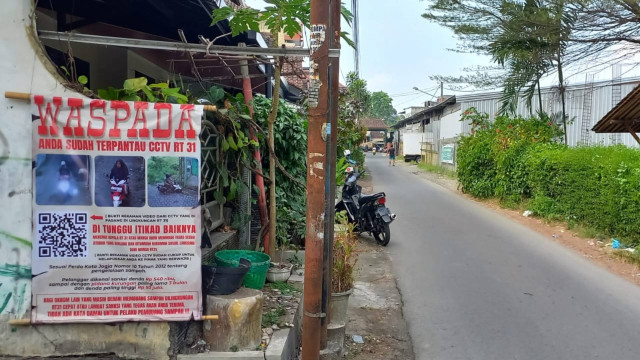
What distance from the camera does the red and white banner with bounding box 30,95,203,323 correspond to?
11.3ft

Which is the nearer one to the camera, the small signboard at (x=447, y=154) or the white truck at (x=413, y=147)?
the small signboard at (x=447, y=154)

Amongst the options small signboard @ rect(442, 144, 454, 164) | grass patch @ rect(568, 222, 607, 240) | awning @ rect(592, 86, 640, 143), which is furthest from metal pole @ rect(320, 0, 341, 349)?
small signboard @ rect(442, 144, 454, 164)

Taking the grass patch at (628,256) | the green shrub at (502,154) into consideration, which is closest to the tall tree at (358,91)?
the green shrub at (502,154)

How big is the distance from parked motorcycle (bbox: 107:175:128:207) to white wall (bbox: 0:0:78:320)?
1.90 feet

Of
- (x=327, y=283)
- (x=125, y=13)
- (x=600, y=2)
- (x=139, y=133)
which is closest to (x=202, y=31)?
(x=125, y=13)

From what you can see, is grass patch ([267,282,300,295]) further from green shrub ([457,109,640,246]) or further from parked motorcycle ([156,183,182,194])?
green shrub ([457,109,640,246])

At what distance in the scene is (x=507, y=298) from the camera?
5930mm

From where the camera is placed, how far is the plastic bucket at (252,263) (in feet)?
13.9

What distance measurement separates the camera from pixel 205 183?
197 inches

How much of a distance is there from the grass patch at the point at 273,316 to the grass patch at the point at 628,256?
19.0 ft

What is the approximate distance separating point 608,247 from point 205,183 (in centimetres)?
698

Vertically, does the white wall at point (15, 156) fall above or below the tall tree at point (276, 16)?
below

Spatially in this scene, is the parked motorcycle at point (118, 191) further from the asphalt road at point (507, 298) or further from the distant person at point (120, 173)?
the asphalt road at point (507, 298)

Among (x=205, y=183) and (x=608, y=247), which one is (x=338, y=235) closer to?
(x=205, y=183)
